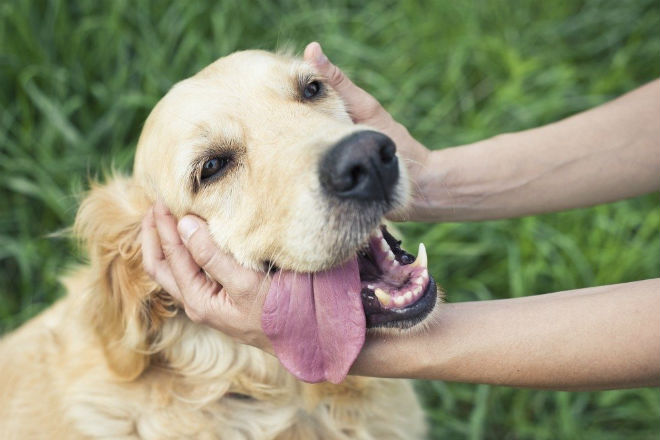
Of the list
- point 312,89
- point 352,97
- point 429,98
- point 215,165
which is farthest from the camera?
point 429,98

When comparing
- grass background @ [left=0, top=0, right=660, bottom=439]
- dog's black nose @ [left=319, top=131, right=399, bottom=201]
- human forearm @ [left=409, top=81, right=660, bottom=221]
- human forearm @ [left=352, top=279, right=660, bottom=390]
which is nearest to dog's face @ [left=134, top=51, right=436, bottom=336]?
dog's black nose @ [left=319, top=131, right=399, bottom=201]

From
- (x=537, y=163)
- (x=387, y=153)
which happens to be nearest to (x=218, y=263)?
(x=387, y=153)

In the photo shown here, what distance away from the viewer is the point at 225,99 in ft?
7.40

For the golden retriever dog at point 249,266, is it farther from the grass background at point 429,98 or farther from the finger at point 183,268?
the grass background at point 429,98

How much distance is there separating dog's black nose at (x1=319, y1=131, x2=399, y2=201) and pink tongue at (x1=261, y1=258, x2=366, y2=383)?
0.97 ft

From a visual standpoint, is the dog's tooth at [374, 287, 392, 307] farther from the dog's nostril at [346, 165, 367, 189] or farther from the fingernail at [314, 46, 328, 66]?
the fingernail at [314, 46, 328, 66]

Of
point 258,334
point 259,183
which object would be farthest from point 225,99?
point 258,334

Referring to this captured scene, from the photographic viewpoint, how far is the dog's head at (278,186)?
199cm

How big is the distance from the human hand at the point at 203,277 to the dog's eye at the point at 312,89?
2.14 feet

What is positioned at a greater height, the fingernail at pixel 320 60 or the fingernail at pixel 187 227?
the fingernail at pixel 320 60

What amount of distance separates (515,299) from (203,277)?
1069 millimetres

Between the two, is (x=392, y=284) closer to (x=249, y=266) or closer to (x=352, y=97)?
(x=249, y=266)

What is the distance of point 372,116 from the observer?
2641 millimetres

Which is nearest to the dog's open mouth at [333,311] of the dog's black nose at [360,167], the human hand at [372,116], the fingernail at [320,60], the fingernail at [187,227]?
the dog's black nose at [360,167]
